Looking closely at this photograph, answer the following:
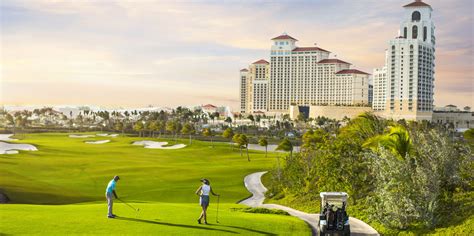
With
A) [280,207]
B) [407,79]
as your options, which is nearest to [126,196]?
[280,207]

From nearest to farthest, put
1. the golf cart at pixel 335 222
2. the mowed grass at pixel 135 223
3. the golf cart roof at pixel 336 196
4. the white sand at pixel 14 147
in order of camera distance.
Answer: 1. the mowed grass at pixel 135 223
2. the golf cart at pixel 335 222
3. the golf cart roof at pixel 336 196
4. the white sand at pixel 14 147

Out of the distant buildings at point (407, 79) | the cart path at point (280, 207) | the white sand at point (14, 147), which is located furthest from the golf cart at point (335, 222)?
the distant buildings at point (407, 79)

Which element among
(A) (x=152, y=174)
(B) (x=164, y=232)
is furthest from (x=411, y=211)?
(A) (x=152, y=174)

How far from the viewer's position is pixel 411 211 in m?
22.7

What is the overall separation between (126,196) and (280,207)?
1338 cm

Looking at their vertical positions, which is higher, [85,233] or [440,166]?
[440,166]

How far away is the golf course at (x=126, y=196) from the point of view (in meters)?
19.5

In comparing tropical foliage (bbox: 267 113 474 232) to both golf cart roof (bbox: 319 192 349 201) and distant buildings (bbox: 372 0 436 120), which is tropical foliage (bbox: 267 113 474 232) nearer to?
golf cart roof (bbox: 319 192 349 201)

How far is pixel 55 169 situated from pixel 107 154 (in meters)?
20.4

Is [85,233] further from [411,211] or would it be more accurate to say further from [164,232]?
[411,211]

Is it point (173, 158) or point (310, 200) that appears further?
point (173, 158)

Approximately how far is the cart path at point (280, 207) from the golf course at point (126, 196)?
31.1 inches

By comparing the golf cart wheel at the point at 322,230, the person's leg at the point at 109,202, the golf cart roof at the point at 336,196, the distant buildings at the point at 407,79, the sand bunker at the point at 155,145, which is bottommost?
the sand bunker at the point at 155,145

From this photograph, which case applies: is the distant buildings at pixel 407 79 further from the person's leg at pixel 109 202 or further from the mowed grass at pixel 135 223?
the person's leg at pixel 109 202
